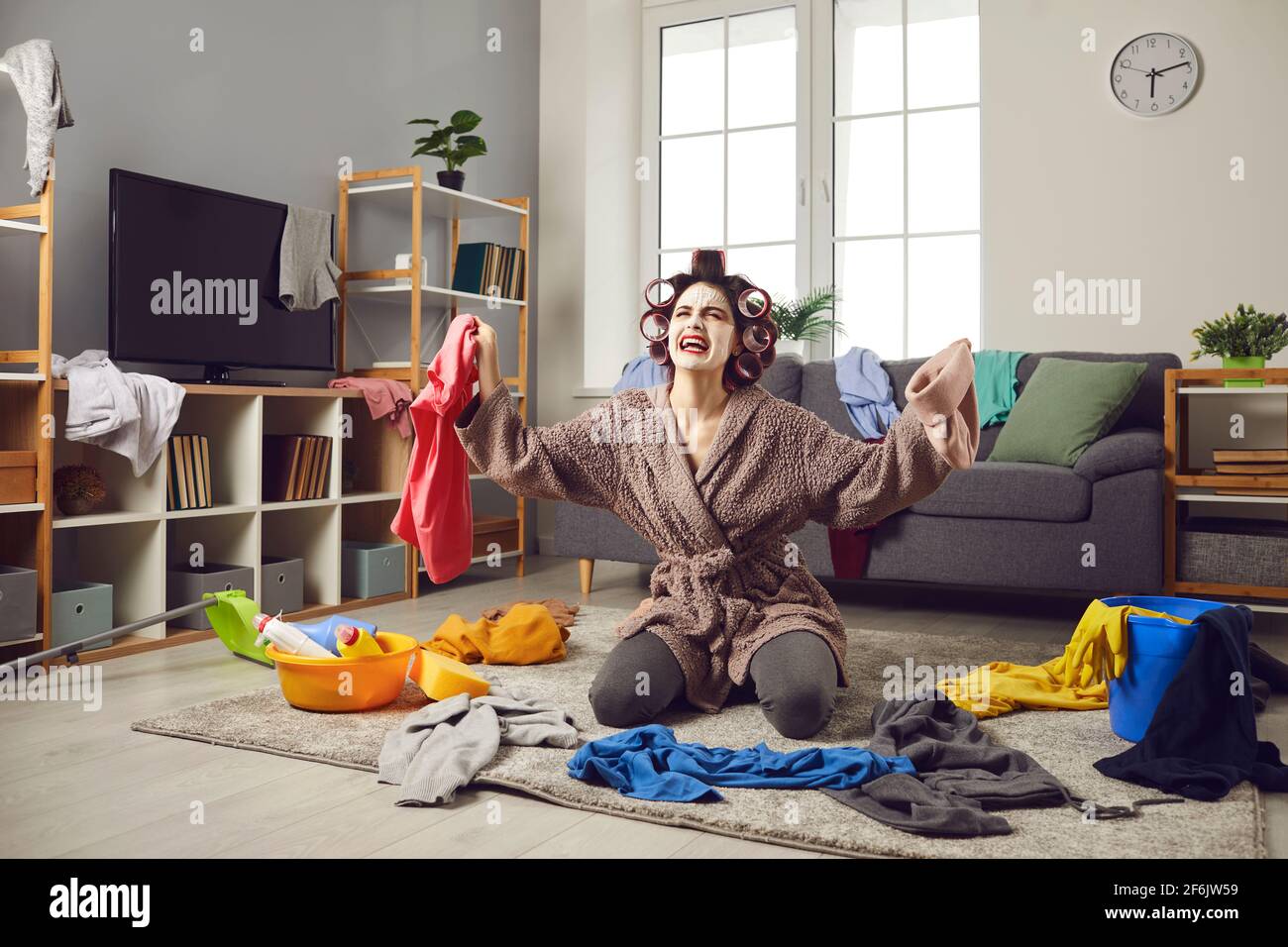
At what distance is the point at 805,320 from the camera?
4.93m

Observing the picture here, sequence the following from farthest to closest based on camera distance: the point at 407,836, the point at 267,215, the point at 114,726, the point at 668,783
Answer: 1. the point at 267,215
2. the point at 114,726
3. the point at 668,783
4. the point at 407,836

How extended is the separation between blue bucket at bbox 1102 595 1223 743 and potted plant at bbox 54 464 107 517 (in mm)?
2494

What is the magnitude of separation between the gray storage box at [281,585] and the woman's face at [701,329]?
1.70 meters

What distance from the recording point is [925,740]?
202 cm

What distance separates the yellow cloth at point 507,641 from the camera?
291 cm

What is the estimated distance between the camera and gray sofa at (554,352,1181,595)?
3.38 metres

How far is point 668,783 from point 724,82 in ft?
14.1

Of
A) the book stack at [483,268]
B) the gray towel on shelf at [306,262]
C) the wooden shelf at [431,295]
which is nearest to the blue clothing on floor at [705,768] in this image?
the gray towel on shelf at [306,262]

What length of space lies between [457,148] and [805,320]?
5.26 feet

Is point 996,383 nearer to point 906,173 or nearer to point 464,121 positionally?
point 906,173

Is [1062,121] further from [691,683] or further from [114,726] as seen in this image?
[114,726]

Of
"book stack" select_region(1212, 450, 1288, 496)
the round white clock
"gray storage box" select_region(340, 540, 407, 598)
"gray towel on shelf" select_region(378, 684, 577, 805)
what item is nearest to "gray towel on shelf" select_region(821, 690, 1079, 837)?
"gray towel on shelf" select_region(378, 684, 577, 805)

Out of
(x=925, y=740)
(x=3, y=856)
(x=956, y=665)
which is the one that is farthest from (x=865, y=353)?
(x=3, y=856)

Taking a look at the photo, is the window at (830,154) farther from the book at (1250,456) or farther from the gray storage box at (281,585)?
the gray storage box at (281,585)
